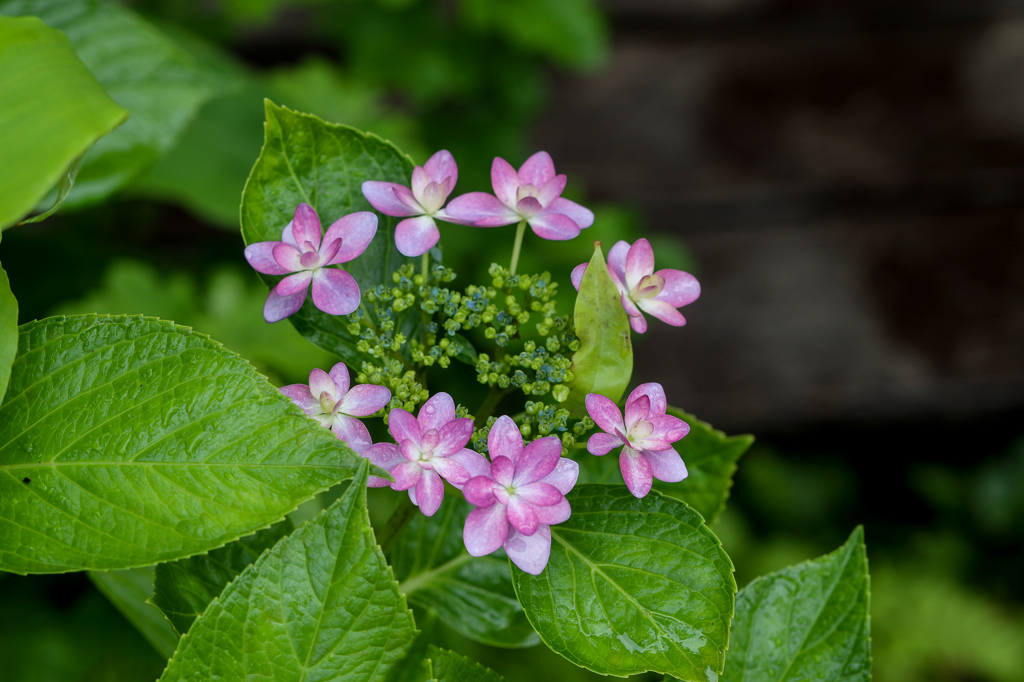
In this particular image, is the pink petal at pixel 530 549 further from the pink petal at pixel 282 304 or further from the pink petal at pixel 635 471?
the pink petal at pixel 282 304

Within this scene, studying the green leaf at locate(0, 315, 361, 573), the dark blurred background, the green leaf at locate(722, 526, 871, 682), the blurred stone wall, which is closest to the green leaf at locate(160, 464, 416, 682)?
the green leaf at locate(0, 315, 361, 573)

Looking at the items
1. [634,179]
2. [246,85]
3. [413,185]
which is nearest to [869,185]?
[634,179]

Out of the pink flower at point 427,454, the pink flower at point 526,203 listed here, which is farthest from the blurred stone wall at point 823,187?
the pink flower at point 427,454

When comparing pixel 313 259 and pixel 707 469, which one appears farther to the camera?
pixel 707 469

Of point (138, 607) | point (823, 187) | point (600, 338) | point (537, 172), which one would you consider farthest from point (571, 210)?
point (823, 187)

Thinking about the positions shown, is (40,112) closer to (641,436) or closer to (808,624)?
(641,436)

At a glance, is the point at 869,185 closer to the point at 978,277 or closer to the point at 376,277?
the point at 978,277
